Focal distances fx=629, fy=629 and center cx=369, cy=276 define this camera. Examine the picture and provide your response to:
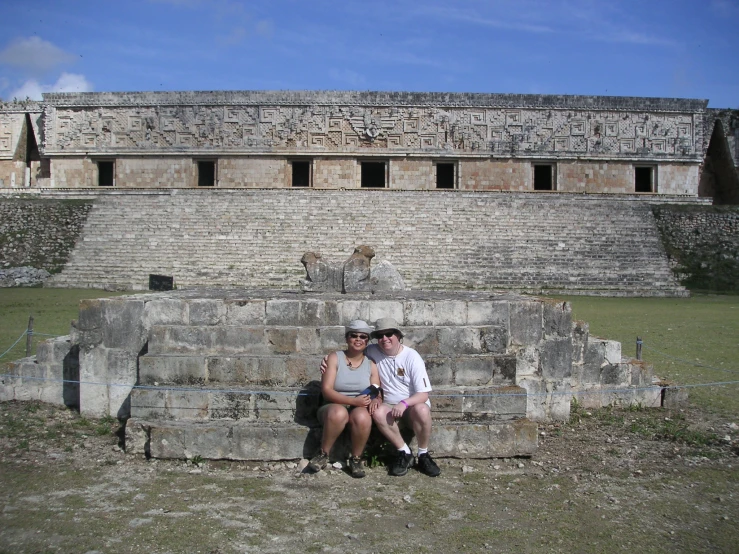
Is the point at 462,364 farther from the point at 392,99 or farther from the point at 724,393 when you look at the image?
the point at 392,99

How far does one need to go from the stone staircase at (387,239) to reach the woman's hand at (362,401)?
12.6 m

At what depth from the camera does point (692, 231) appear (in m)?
21.1

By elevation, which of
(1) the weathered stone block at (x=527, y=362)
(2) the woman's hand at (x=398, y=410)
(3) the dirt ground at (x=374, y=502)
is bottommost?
(3) the dirt ground at (x=374, y=502)

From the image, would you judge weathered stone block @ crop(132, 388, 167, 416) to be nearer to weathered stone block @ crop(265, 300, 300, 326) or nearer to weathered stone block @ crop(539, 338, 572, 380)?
weathered stone block @ crop(265, 300, 300, 326)

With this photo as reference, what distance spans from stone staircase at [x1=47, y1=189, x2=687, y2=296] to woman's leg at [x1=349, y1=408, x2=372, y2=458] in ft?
41.5

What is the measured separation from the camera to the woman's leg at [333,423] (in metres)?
4.20

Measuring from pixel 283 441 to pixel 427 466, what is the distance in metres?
1.03

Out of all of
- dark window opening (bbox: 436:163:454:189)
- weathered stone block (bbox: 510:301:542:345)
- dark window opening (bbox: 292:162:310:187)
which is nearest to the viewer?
weathered stone block (bbox: 510:301:542:345)

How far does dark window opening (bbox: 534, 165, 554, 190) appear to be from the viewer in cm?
2586

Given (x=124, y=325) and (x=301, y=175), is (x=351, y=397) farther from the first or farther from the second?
(x=301, y=175)

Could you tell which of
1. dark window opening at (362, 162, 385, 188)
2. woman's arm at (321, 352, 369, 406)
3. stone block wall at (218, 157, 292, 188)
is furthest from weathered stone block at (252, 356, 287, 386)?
dark window opening at (362, 162, 385, 188)

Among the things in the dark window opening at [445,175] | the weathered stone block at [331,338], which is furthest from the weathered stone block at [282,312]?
the dark window opening at [445,175]

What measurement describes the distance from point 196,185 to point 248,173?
213 centimetres

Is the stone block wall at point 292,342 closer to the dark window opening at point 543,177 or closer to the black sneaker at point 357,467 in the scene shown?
the black sneaker at point 357,467
